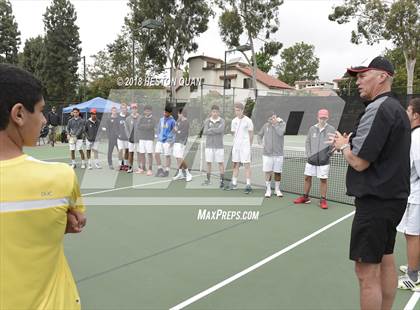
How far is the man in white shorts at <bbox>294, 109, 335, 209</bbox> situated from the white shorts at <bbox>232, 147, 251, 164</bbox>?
158cm

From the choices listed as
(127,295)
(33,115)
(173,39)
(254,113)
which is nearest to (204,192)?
(127,295)

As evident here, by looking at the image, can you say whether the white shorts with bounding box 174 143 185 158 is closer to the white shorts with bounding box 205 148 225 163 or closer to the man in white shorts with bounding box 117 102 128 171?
the white shorts with bounding box 205 148 225 163

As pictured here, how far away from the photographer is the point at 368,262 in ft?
9.25

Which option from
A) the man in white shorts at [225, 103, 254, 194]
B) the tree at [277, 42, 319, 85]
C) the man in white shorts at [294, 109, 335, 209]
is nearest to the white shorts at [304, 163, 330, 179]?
the man in white shorts at [294, 109, 335, 209]

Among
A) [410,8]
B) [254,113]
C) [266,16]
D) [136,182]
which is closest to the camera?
[136,182]

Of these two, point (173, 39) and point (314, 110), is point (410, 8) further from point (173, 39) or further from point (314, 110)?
point (173, 39)

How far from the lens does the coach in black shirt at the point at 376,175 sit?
2.75 metres

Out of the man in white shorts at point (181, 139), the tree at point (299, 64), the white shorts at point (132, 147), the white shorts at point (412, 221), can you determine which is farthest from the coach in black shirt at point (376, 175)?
the tree at point (299, 64)

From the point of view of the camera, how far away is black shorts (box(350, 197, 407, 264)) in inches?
110

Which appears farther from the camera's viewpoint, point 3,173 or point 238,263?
point 238,263

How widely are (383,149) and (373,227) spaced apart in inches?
22.1

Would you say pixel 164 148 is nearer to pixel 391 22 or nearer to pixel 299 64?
pixel 391 22

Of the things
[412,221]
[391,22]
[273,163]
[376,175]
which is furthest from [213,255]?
[391,22]

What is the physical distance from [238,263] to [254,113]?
23.1 meters
